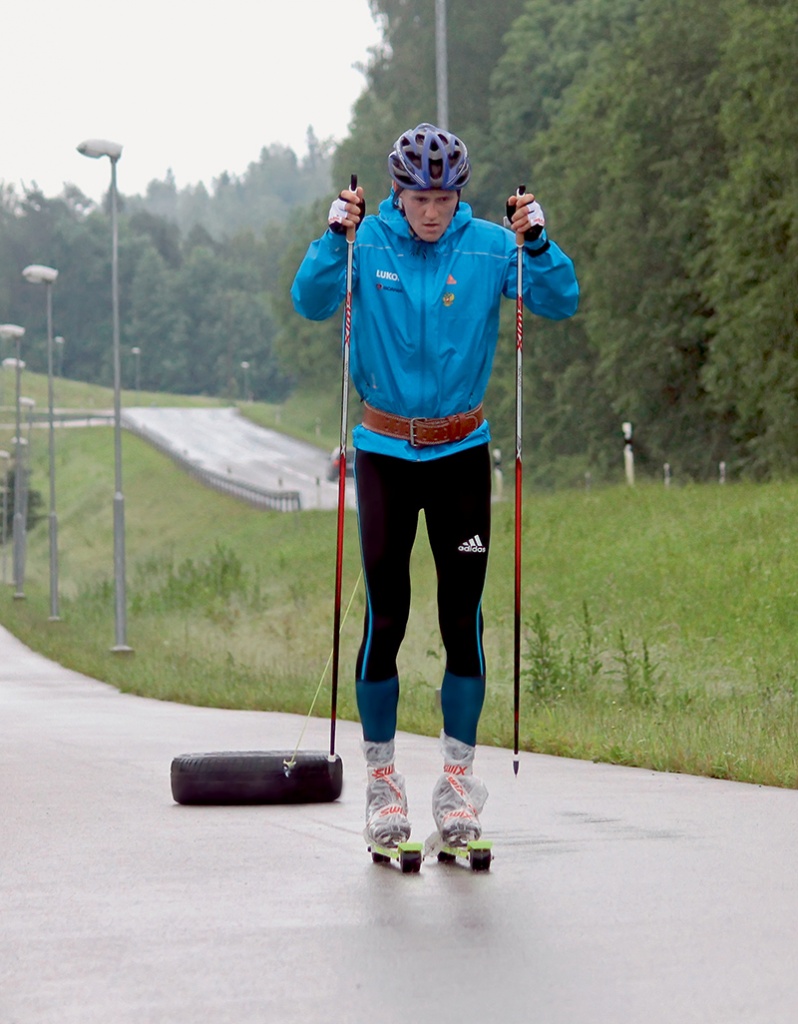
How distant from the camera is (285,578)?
130ft

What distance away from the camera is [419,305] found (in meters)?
6.25

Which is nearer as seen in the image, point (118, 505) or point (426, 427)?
point (426, 427)

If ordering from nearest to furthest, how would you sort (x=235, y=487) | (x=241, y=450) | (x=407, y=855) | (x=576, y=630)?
(x=407, y=855)
(x=576, y=630)
(x=235, y=487)
(x=241, y=450)

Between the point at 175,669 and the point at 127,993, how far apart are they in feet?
55.8

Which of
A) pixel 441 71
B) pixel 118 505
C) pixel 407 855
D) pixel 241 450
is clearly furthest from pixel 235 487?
pixel 407 855

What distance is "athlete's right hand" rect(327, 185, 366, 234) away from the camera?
247 inches

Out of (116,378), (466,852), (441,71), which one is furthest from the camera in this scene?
(116,378)

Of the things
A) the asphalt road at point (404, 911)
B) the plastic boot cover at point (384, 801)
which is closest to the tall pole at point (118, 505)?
the asphalt road at point (404, 911)

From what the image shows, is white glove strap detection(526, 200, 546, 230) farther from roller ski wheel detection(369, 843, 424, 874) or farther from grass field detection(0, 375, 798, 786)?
roller ski wheel detection(369, 843, 424, 874)

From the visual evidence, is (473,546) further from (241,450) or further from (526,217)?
(241,450)

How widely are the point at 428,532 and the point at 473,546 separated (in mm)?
181

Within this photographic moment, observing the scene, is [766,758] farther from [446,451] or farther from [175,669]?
[175,669]

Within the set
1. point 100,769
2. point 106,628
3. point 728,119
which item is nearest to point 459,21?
point 728,119

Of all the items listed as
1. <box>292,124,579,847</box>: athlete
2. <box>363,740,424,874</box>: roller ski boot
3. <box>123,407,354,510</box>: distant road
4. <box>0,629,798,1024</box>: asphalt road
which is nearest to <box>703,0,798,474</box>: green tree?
<box>123,407,354,510</box>: distant road
